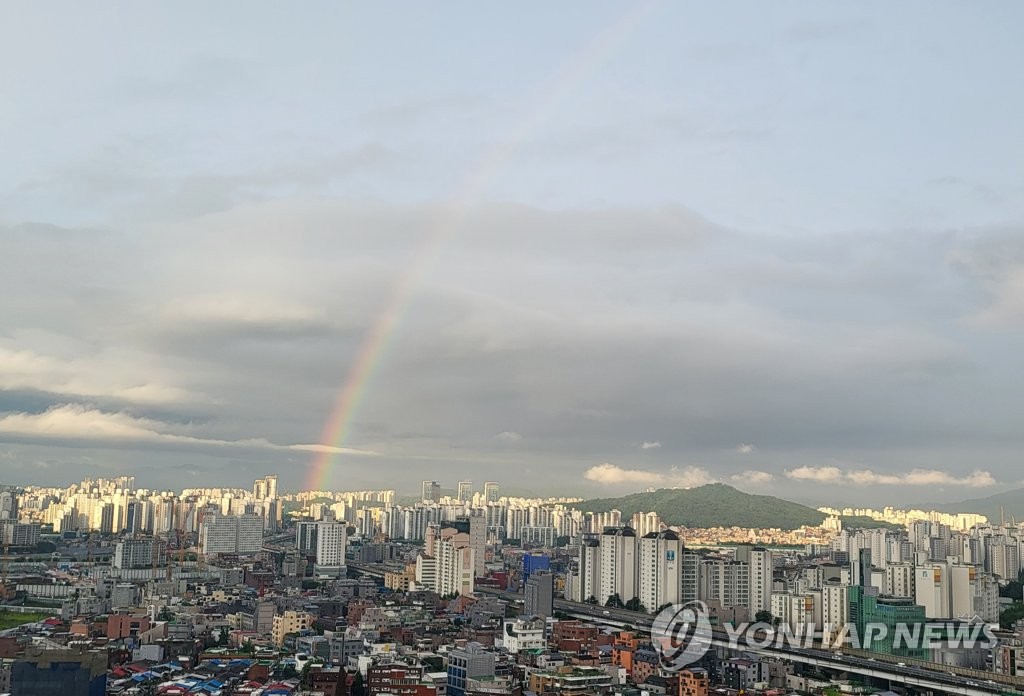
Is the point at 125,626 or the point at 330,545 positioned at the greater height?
the point at 330,545

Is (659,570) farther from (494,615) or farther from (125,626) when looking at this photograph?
(125,626)

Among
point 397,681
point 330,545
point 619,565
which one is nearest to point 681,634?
point 397,681

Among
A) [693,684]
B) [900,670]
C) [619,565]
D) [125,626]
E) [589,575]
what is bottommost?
[125,626]

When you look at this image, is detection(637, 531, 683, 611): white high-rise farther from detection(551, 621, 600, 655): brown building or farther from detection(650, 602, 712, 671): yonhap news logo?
detection(551, 621, 600, 655): brown building

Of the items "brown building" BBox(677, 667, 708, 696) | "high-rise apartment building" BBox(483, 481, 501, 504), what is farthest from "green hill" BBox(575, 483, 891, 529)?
"brown building" BBox(677, 667, 708, 696)

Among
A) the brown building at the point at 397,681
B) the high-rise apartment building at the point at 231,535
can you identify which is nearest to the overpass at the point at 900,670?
the brown building at the point at 397,681

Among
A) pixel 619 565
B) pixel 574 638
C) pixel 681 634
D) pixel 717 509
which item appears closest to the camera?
pixel 574 638

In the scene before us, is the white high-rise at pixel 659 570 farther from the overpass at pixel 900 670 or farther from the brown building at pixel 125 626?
the brown building at pixel 125 626
